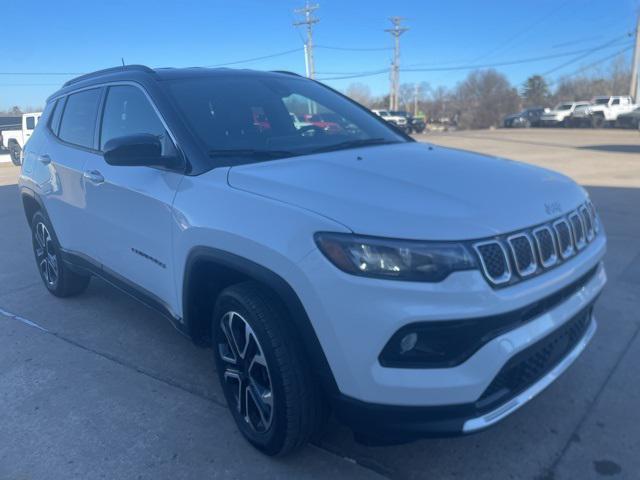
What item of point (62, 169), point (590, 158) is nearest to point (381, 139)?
point (62, 169)

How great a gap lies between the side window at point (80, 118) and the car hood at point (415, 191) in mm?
1850

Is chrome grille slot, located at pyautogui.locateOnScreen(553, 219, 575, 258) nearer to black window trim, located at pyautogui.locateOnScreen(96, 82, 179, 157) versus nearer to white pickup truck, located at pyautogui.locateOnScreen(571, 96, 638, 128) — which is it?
black window trim, located at pyautogui.locateOnScreen(96, 82, 179, 157)

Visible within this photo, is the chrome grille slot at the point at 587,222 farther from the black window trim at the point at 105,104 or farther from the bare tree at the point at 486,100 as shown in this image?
the bare tree at the point at 486,100

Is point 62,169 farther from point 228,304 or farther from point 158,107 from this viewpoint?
point 228,304

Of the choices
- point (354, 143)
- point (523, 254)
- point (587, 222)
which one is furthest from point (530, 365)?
point (354, 143)

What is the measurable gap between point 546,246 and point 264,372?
4.38 feet

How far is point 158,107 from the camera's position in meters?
3.09

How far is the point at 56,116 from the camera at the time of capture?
15.3ft

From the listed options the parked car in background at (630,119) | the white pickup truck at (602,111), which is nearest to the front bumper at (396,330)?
the parked car in background at (630,119)

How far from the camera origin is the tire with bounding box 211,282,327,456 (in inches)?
91.0

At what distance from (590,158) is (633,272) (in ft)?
40.5

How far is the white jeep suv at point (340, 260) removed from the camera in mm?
2031

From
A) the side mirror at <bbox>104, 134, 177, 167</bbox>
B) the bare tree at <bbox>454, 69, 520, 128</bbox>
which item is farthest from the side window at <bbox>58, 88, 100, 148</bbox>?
the bare tree at <bbox>454, 69, 520, 128</bbox>

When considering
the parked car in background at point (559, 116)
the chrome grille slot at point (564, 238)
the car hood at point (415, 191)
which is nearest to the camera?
the car hood at point (415, 191)
